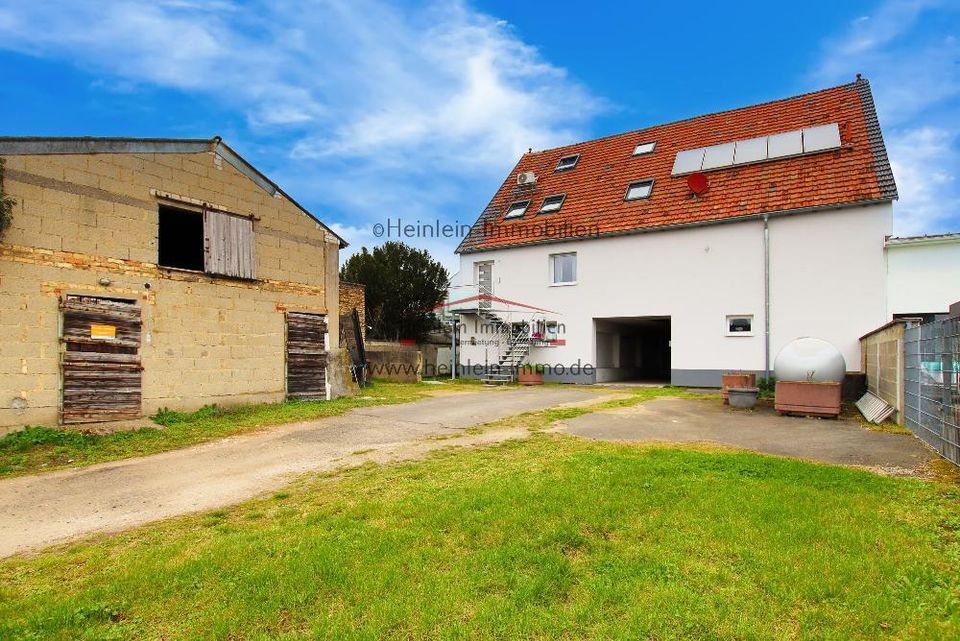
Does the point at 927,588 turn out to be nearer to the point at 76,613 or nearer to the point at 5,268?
the point at 76,613

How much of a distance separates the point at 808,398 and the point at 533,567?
398 inches

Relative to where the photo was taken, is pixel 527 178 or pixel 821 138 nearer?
pixel 821 138

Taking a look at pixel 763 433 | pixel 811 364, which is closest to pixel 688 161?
pixel 811 364

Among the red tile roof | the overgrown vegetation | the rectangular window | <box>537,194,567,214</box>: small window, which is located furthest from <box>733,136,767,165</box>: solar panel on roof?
the overgrown vegetation

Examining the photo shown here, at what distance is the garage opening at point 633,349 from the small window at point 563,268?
2157 mm

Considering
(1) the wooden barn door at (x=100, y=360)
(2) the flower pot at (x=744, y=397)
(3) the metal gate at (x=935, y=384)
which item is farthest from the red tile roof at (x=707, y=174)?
(1) the wooden barn door at (x=100, y=360)

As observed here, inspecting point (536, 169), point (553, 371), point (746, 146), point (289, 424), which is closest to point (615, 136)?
point (536, 169)

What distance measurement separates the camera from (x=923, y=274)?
15406 mm

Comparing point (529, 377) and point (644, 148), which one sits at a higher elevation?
point (644, 148)

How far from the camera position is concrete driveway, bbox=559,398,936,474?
7332 mm

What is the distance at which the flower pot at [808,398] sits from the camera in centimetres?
1112

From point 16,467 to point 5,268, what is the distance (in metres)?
3.69

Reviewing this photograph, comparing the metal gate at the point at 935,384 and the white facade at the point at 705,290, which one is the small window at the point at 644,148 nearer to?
the white facade at the point at 705,290

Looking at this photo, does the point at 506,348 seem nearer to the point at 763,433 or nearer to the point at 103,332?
the point at 763,433
